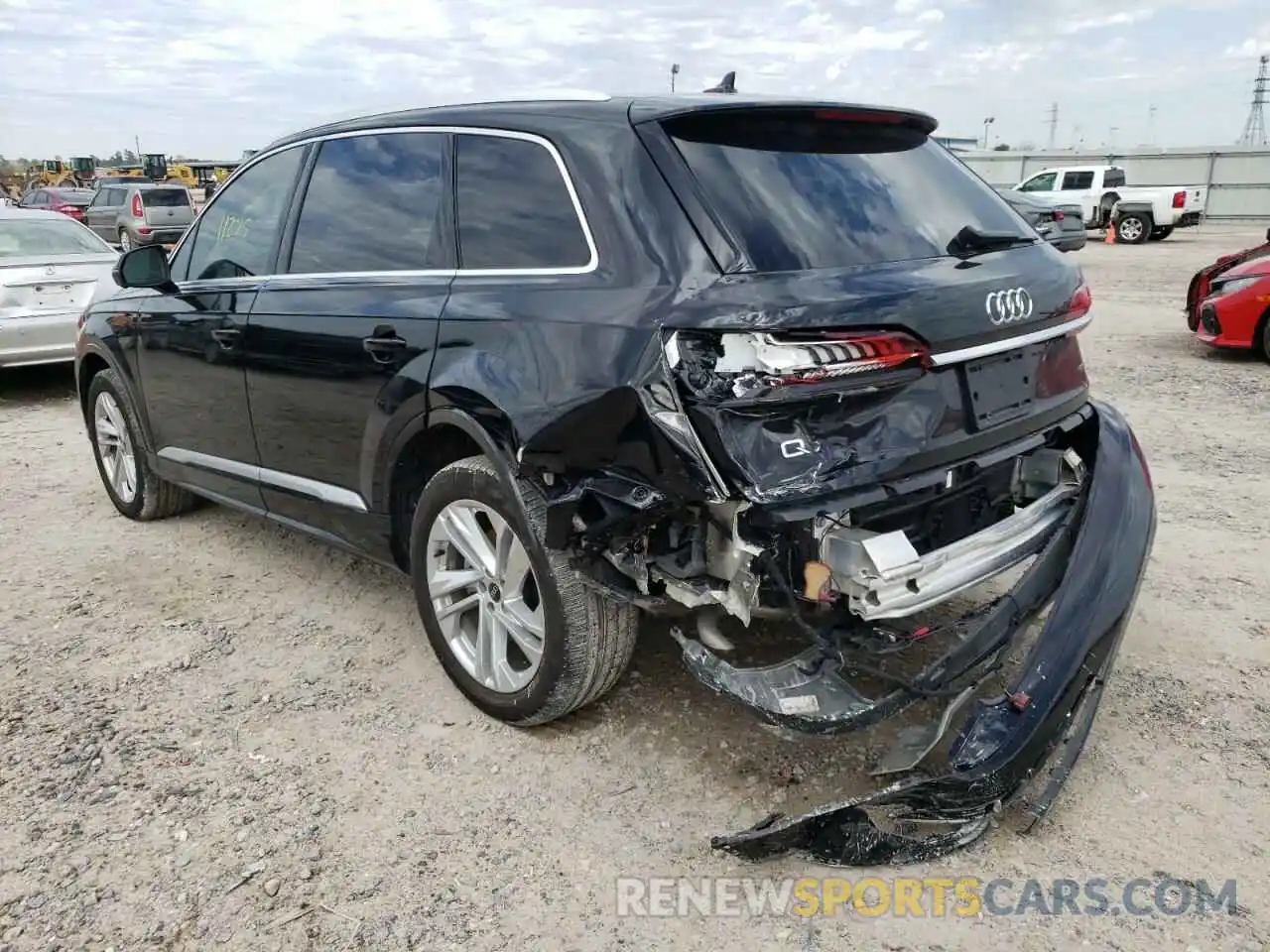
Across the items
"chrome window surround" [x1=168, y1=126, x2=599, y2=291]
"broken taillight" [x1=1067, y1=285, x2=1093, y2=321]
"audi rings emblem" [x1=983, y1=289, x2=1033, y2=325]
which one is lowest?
"broken taillight" [x1=1067, y1=285, x2=1093, y2=321]

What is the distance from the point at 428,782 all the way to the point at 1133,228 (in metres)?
25.6

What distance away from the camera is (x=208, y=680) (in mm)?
3576

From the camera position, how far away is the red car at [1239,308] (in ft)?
27.5

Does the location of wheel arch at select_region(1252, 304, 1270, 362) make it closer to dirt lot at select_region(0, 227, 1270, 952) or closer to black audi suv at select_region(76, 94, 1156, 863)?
dirt lot at select_region(0, 227, 1270, 952)

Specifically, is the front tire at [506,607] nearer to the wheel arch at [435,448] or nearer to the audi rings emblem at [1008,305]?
the wheel arch at [435,448]

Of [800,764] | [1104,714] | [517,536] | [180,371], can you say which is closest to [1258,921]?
[1104,714]

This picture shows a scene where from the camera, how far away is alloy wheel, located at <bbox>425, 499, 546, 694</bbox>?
118 inches

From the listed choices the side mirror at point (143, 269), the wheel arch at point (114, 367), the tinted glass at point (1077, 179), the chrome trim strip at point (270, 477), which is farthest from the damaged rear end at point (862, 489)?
the tinted glass at point (1077, 179)

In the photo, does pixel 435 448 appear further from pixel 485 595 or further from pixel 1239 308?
A: pixel 1239 308

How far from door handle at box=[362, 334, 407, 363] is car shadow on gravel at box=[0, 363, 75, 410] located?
6842mm

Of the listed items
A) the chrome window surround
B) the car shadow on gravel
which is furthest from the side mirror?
the car shadow on gravel

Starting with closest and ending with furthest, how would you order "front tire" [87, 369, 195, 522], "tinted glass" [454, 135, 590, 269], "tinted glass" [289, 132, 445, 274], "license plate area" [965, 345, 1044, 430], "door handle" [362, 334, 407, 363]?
"license plate area" [965, 345, 1044, 430] → "tinted glass" [454, 135, 590, 269] → "door handle" [362, 334, 407, 363] → "tinted glass" [289, 132, 445, 274] → "front tire" [87, 369, 195, 522]

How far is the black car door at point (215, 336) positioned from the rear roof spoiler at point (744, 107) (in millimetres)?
1766

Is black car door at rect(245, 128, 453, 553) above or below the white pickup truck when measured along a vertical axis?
above
